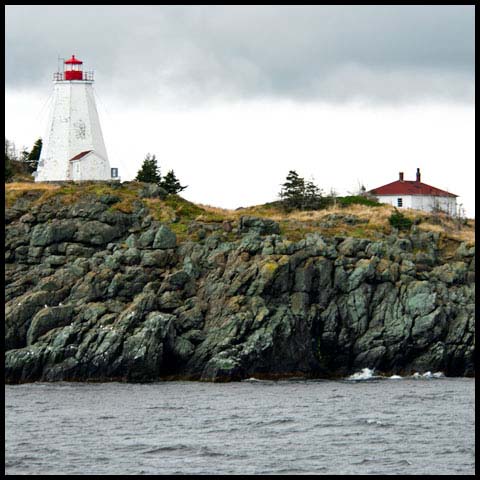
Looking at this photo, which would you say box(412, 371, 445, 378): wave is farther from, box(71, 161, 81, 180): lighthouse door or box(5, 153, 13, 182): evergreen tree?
box(5, 153, 13, 182): evergreen tree

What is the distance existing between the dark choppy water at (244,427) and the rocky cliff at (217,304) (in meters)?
1.90

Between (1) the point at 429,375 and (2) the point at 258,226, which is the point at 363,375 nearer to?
(1) the point at 429,375

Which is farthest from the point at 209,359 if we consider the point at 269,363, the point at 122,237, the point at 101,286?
the point at 122,237

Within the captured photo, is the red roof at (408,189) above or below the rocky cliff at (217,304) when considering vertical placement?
above

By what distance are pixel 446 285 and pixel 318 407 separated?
1901cm

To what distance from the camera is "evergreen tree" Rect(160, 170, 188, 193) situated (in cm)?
10062

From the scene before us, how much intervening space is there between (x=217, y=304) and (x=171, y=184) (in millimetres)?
26595

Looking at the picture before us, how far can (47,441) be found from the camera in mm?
53750

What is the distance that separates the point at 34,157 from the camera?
111 meters

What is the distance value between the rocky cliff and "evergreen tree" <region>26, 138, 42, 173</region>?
2561cm

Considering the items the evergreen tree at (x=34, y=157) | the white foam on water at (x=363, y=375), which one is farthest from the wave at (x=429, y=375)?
the evergreen tree at (x=34, y=157)

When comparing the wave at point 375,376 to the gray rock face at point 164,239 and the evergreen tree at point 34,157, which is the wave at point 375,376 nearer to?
the gray rock face at point 164,239

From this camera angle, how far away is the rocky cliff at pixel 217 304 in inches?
2840

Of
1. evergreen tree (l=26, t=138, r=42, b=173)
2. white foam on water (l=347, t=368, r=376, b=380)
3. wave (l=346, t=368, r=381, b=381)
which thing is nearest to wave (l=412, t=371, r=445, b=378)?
wave (l=346, t=368, r=381, b=381)
